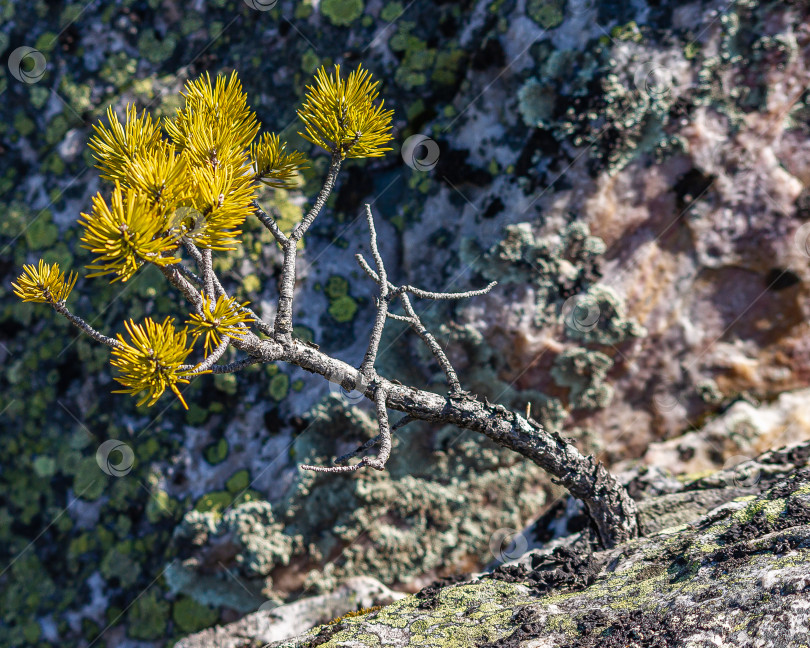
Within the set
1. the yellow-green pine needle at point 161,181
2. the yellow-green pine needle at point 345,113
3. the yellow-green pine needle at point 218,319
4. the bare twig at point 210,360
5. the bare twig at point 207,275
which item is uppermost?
the yellow-green pine needle at point 345,113

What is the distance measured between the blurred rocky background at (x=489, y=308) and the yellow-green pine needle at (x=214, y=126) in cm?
198

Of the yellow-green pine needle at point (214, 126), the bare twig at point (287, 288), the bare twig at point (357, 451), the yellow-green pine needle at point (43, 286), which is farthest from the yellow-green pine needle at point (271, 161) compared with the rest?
the bare twig at point (357, 451)

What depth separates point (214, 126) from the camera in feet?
8.36

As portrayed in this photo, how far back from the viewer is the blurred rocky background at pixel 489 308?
14.4 feet

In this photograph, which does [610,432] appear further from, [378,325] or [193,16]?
[193,16]

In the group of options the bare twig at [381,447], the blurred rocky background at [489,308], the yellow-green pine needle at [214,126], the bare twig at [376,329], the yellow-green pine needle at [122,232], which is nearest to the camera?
the yellow-green pine needle at [122,232]

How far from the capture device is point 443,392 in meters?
4.52

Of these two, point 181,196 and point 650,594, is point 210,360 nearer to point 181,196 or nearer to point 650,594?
point 181,196

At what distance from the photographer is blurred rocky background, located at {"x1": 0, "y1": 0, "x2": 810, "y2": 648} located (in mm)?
4391

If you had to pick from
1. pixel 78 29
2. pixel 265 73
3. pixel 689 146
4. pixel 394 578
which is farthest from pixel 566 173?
pixel 78 29

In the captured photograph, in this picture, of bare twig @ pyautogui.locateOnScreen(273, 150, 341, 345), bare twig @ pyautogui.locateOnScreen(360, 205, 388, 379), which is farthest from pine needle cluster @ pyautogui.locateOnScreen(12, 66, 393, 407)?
bare twig @ pyautogui.locateOnScreen(360, 205, 388, 379)

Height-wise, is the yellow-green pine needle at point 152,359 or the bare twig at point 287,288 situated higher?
the bare twig at point 287,288

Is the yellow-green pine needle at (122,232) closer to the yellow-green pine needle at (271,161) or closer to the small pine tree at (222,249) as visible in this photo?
the small pine tree at (222,249)

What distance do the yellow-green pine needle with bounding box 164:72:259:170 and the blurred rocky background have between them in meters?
1.98
